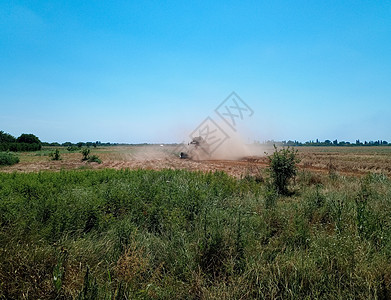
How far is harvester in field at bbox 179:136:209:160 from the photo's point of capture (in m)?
33.7

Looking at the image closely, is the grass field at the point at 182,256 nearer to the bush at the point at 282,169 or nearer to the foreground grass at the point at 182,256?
the foreground grass at the point at 182,256

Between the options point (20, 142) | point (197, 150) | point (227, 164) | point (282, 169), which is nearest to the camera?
point (282, 169)

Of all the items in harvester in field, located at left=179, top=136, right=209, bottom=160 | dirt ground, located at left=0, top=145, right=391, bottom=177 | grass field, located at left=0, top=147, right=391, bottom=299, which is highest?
harvester in field, located at left=179, top=136, right=209, bottom=160

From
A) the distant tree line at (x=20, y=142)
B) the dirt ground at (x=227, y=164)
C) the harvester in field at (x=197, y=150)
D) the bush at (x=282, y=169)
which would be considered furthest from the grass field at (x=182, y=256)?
the distant tree line at (x=20, y=142)

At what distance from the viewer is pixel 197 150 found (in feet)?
114

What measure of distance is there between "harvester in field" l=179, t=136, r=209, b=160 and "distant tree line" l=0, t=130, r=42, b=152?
54691 millimetres

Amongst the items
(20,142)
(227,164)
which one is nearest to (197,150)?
(227,164)

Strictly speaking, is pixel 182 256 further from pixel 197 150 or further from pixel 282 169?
pixel 197 150

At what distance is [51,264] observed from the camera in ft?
9.92

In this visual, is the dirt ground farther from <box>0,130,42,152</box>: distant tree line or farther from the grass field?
<box>0,130,42,152</box>: distant tree line

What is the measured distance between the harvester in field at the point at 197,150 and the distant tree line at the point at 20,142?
179 feet

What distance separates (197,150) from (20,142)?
71.3 metres

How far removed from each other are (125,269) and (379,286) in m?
3.38

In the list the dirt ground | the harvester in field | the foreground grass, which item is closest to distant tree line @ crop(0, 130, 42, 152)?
the dirt ground
